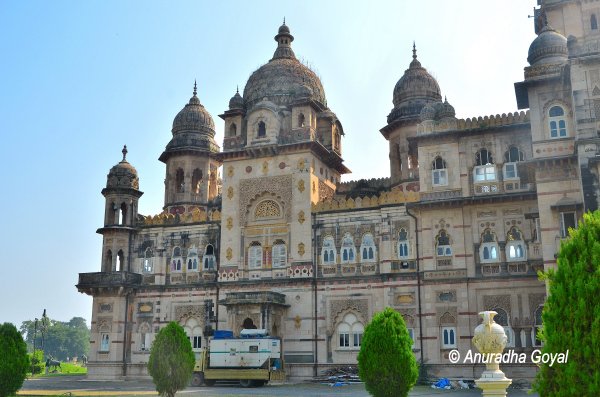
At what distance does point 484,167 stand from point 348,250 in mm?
7931

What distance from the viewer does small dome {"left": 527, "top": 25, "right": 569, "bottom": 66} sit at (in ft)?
86.8

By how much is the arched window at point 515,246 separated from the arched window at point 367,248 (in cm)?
654

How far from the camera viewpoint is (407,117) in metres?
36.2

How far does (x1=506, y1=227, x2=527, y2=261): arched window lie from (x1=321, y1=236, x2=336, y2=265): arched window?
867 cm

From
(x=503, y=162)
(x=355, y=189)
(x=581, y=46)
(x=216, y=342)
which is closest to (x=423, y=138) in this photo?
(x=503, y=162)

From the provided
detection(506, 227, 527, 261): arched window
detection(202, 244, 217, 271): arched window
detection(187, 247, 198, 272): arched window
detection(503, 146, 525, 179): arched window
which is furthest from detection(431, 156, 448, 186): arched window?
detection(187, 247, 198, 272): arched window

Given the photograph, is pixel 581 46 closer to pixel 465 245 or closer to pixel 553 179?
pixel 553 179

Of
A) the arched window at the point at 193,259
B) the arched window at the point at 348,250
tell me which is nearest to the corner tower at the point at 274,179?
the arched window at the point at 348,250

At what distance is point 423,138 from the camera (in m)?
31.5

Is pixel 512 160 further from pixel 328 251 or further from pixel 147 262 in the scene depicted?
pixel 147 262

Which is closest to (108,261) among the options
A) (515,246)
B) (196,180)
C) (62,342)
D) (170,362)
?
(196,180)

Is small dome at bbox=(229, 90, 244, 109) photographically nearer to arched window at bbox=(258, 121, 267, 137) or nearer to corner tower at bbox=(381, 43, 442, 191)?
arched window at bbox=(258, 121, 267, 137)

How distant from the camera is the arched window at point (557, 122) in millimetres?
25203

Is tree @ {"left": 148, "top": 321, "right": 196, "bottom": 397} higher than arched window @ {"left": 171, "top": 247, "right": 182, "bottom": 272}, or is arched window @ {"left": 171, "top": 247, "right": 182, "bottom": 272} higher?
arched window @ {"left": 171, "top": 247, "right": 182, "bottom": 272}
